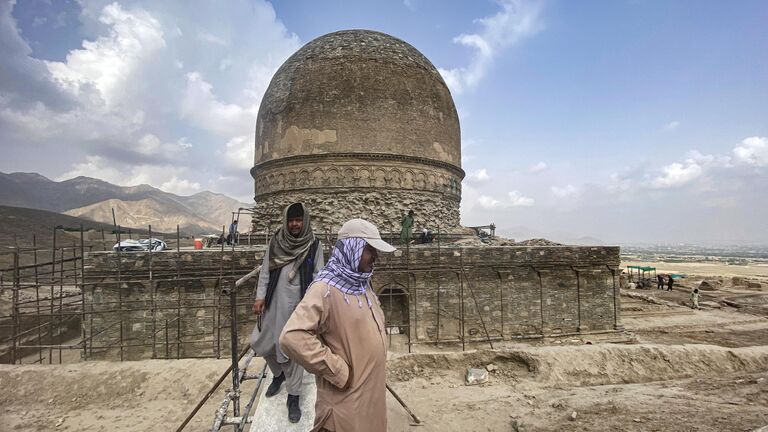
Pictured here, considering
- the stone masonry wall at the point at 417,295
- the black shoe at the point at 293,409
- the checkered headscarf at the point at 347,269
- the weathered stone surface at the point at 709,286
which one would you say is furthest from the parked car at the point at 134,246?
the weathered stone surface at the point at 709,286

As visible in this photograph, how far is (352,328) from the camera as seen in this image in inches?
93.0

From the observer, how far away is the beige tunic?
2.22 meters

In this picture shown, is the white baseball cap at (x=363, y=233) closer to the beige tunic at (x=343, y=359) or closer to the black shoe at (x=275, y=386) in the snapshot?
the beige tunic at (x=343, y=359)

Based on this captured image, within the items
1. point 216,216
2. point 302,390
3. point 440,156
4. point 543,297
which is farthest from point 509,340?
point 216,216

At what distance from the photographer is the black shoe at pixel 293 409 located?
11.2 ft

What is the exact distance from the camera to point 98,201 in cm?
9869

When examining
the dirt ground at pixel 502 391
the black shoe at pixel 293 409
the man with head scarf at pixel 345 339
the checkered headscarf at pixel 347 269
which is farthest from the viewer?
the dirt ground at pixel 502 391

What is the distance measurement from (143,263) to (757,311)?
24.8 meters

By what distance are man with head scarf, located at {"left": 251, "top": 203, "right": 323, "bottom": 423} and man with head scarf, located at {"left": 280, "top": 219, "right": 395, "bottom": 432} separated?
1478 mm

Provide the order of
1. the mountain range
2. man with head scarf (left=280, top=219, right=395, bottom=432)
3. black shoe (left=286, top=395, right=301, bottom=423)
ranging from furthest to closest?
the mountain range, black shoe (left=286, top=395, right=301, bottom=423), man with head scarf (left=280, top=219, right=395, bottom=432)

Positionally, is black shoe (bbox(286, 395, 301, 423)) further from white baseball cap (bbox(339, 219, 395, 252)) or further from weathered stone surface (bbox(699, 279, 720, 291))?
weathered stone surface (bbox(699, 279, 720, 291))

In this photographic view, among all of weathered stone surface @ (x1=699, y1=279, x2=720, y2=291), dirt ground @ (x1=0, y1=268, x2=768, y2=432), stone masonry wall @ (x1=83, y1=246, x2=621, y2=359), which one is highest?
stone masonry wall @ (x1=83, y1=246, x2=621, y2=359)

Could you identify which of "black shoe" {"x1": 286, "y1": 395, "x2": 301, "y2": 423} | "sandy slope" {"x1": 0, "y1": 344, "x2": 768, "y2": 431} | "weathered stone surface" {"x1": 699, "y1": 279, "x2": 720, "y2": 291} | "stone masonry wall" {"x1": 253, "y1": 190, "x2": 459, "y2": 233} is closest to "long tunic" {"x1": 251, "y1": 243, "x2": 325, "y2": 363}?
"black shoe" {"x1": 286, "y1": 395, "x2": 301, "y2": 423}

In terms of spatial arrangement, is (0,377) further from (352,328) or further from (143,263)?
(352,328)
